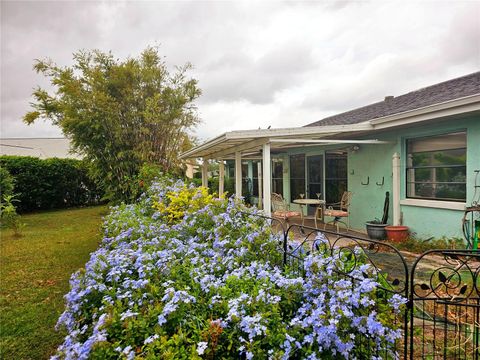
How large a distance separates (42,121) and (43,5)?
6139 millimetres

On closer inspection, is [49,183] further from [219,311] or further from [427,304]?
[427,304]

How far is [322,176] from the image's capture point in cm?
899

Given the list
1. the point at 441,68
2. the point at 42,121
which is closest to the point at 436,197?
the point at 441,68

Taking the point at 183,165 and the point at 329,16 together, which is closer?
the point at 329,16

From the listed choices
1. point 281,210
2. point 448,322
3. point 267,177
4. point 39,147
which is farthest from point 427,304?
point 39,147

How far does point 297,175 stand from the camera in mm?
10430

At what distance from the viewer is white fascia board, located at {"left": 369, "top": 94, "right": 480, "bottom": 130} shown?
4.42 meters

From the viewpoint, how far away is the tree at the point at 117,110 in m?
9.29

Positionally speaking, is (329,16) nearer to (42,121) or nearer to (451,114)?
(451,114)

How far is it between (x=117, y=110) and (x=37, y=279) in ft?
20.5

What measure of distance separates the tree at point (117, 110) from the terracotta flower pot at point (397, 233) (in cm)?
681

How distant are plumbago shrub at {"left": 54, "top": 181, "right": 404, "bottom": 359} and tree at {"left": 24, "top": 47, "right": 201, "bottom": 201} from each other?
23.1 feet

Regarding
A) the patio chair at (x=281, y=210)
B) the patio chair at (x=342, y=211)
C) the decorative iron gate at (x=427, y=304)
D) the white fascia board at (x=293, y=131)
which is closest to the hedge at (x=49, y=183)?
the patio chair at (x=281, y=210)

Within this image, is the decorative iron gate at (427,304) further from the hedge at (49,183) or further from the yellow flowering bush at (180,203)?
the hedge at (49,183)
